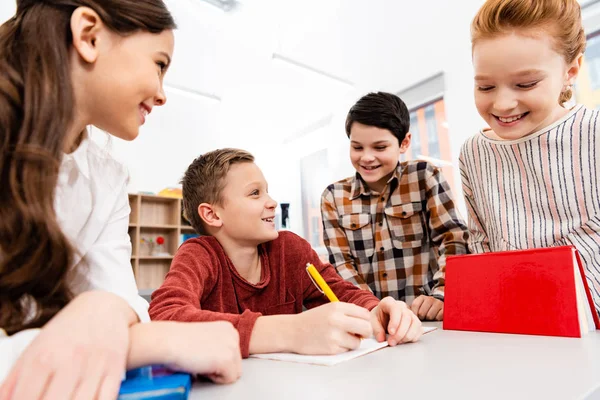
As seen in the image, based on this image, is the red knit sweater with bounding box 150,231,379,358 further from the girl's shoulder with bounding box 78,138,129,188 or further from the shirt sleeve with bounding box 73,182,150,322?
the girl's shoulder with bounding box 78,138,129,188

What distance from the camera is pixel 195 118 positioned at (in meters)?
5.24

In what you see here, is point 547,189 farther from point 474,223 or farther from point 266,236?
point 266,236

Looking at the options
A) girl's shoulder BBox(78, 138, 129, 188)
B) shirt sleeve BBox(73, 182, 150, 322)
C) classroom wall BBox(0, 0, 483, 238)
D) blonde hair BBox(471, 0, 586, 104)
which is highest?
classroom wall BBox(0, 0, 483, 238)

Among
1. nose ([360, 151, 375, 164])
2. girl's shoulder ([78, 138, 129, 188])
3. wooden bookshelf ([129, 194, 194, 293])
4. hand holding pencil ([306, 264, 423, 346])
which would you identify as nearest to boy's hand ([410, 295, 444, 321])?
hand holding pencil ([306, 264, 423, 346])

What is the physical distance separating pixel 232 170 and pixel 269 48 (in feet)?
12.3

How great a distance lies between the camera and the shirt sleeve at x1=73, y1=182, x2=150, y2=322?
592 millimetres

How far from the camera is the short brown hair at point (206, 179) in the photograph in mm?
1049

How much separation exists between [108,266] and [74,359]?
12.7 inches

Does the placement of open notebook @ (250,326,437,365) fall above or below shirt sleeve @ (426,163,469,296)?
below

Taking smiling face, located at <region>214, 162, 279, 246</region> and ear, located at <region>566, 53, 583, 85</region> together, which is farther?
smiling face, located at <region>214, 162, 279, 246</region>

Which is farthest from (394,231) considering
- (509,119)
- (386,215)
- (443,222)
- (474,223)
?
(509,119)

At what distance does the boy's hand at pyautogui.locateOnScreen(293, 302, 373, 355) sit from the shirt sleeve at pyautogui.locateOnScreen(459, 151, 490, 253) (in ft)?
1.68

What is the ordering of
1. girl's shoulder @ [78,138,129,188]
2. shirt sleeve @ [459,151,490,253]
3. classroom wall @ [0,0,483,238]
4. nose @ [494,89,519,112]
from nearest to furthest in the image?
girl's shoulder @ [78,138,129,188], nose @ [494,89,519,112], shirt sleeve @ [459,151,490,253], classroom wall @ [0,0,483,238]

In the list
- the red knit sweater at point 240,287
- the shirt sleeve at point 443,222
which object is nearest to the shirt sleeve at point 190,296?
the red knit sweater at point 240,287
